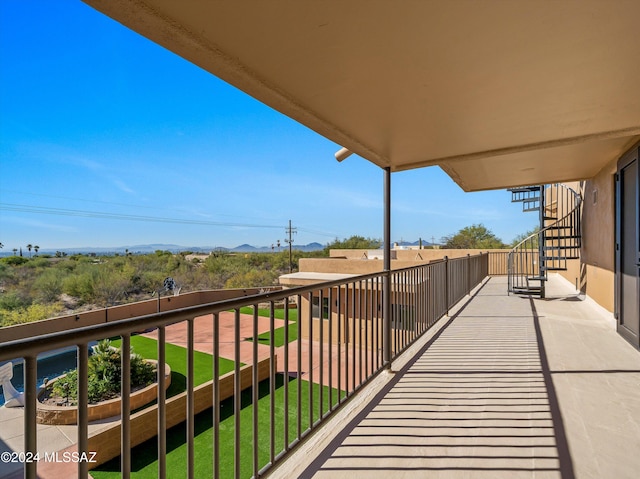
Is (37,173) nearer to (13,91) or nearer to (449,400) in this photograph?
(13,91)

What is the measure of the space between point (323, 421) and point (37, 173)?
236ft

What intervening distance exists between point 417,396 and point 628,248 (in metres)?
3.17

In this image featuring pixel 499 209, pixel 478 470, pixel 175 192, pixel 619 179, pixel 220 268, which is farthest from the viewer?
pixel 175 192

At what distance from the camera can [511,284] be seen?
7.76 metres

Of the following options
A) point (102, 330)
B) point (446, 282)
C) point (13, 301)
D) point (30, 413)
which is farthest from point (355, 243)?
point (30, 413)

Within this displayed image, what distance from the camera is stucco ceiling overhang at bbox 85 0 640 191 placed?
4.17ft

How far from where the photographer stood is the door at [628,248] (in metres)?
3.30

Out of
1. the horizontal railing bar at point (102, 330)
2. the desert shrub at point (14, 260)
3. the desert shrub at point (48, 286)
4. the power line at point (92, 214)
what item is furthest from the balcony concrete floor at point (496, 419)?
the power line at point (92, 214)

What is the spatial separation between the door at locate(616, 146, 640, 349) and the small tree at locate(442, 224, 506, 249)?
2969 centimetres

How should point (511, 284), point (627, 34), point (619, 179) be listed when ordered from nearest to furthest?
1. point (627, 34)
2. point (619, 179)
3. point (511, 284)

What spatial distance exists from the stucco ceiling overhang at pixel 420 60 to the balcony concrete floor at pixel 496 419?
1.98 metres

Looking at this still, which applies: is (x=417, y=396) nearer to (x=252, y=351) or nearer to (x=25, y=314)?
(x=252, y=351)

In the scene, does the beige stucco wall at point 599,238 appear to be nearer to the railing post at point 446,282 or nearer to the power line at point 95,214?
the railing post at point 446,282

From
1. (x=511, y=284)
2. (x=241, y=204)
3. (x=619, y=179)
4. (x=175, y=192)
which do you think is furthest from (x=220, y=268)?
(x=241, y=204)
